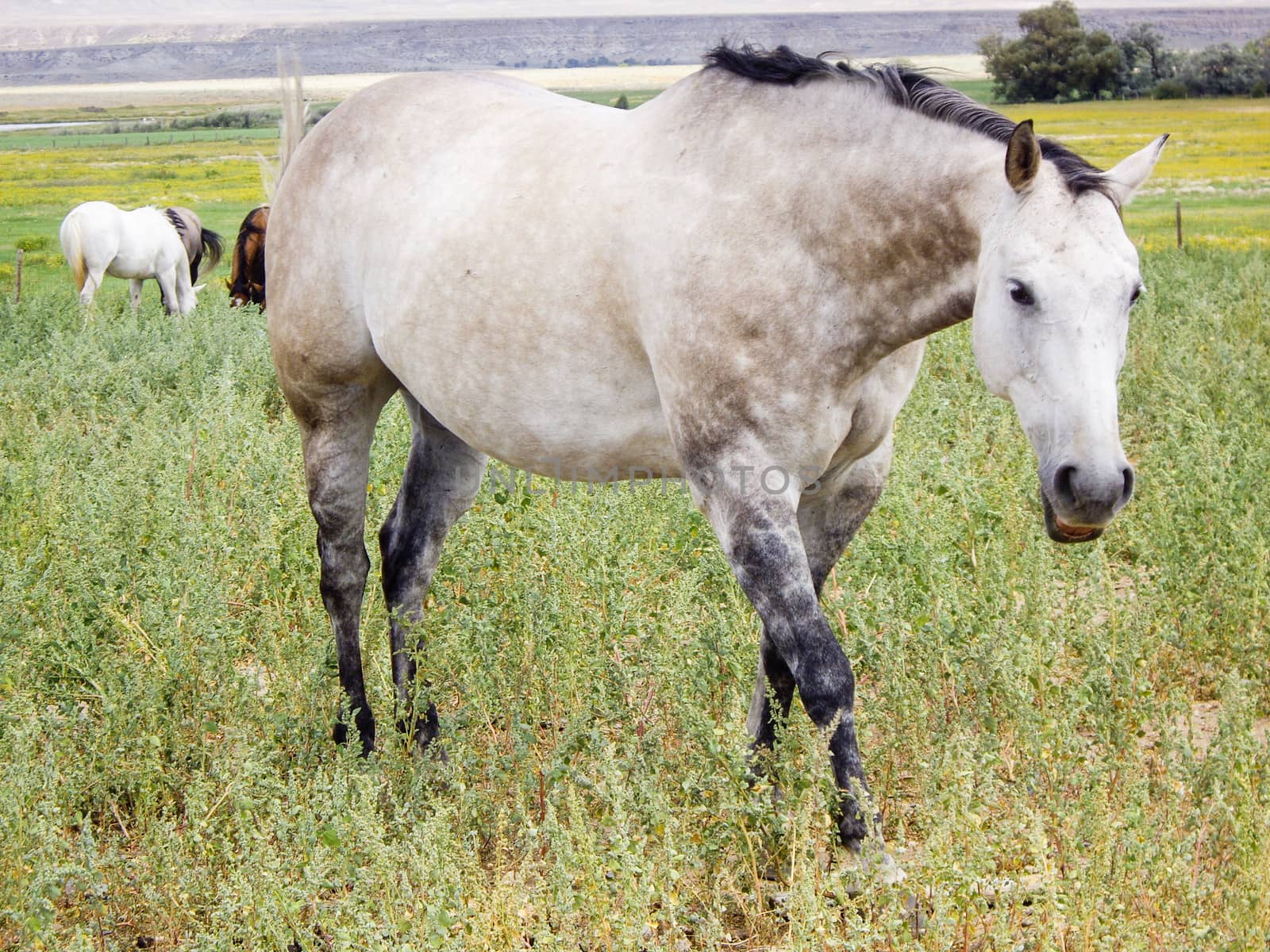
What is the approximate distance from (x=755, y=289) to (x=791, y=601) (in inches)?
30.0

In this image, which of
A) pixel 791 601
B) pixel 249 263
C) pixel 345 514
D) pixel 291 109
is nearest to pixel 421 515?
pixel 345 514

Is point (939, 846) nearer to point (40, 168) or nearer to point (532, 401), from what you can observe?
point (532, 401)

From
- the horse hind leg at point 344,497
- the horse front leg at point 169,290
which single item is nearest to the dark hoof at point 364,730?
the horse hind leg at point 344,497

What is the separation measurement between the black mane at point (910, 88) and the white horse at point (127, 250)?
1519 centimetres

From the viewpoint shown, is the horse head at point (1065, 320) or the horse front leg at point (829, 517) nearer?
the horse head at point (1065, 320)

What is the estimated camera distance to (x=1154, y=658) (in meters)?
3.87

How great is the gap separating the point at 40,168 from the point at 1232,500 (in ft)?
206

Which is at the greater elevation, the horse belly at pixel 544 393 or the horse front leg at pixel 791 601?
the horse belly at pixel 544 393

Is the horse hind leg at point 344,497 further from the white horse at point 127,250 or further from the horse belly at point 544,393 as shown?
the white horse at point 127,250

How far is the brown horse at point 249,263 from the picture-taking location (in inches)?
490

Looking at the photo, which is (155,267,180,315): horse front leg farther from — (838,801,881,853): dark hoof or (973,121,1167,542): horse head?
(973,121,1167,542): horse head

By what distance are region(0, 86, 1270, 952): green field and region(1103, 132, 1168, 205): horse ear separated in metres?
1.27

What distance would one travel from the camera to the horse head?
2.28 metres

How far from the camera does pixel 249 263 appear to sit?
12836 mm
